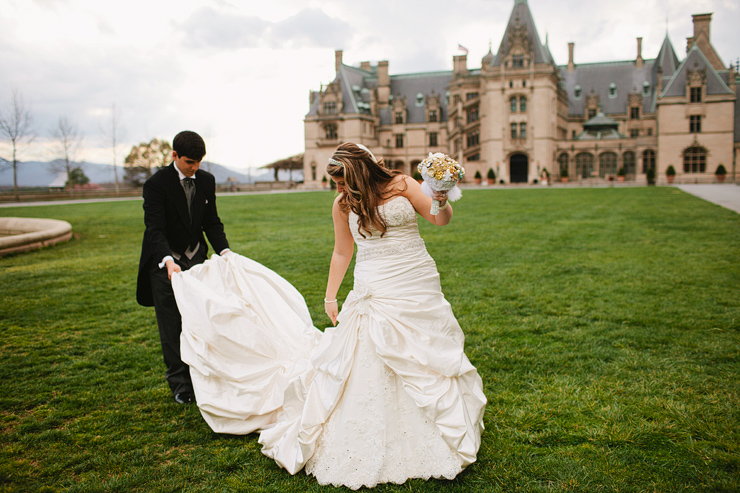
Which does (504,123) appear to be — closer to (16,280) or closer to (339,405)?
(16,280)

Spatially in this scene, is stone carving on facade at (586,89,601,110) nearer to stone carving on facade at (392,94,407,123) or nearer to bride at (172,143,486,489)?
stone carving on facade at (392,94,407,123)

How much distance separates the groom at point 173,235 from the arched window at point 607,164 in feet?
211

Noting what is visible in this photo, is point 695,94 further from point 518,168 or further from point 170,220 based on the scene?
point 170,220

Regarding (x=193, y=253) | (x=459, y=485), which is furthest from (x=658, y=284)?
(x=193, y=253)

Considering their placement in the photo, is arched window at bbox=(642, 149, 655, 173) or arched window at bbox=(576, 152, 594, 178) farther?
arched window at bbox=(576, 152, 594, 178)

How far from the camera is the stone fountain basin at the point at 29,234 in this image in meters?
13.6

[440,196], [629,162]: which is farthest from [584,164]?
[440,196]

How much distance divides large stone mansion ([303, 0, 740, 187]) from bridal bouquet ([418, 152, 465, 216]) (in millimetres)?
58479

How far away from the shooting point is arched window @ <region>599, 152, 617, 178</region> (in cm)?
6078

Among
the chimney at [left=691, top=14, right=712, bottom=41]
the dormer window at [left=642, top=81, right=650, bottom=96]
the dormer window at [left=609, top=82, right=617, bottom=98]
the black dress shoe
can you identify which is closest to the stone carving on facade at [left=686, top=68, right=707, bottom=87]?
the chimney at [left=691, top=14, right=712, bottom=41]

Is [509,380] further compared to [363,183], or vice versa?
[509,380]

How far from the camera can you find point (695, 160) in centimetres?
5712

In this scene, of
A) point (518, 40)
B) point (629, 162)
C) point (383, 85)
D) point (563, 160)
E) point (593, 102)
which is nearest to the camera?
point (518, 40)

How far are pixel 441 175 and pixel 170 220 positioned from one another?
9.27 ft
